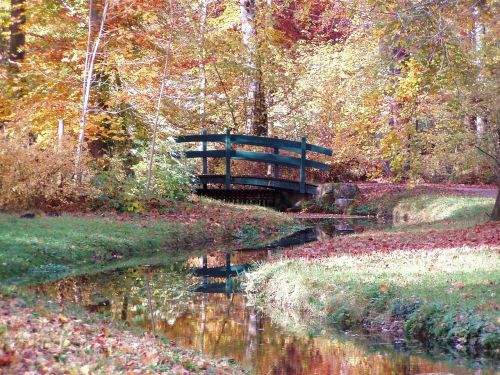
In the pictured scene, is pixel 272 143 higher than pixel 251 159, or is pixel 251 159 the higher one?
pixel 272 143

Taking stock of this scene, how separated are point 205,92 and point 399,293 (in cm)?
1688

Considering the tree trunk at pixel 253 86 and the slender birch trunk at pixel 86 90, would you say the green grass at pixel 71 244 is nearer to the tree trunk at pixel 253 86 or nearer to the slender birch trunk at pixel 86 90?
the slender birch trunk at pixel 86 90

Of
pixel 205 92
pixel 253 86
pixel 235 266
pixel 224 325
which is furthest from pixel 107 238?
pixel 253 86

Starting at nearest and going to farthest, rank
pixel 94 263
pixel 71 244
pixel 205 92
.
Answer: pixel 94 263 → pixel 71 244 → pixel 205 92

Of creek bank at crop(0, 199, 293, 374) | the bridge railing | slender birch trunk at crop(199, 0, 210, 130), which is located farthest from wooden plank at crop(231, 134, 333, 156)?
creek bank at crop(0, 199, 293, 374)

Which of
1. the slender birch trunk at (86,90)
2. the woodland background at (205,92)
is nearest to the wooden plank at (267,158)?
the woodland background at (205,92)

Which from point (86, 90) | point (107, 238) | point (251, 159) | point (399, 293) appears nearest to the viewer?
point (399, 293)

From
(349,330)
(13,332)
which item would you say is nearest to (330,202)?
(349,330)

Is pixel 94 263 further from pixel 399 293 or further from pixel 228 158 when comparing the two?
pixel 228 158

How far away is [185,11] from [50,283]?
17.0 m

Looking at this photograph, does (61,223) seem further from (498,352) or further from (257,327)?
(498,352)

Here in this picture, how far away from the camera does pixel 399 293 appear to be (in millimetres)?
8727

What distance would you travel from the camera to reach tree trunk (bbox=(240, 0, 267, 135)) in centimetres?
2553

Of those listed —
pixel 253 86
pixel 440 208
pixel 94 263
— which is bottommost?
pixel 94 263
